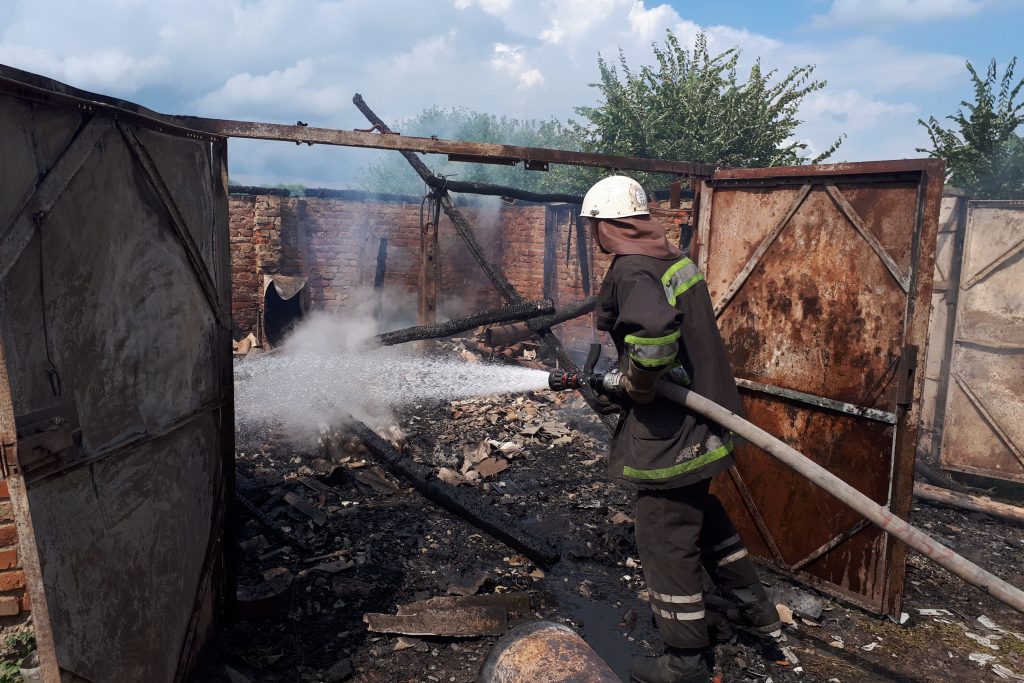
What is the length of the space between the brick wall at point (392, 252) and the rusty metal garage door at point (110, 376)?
9019 millimetres

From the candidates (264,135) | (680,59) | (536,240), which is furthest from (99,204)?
(680,59)

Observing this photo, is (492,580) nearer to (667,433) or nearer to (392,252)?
(667,433)

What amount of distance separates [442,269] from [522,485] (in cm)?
851

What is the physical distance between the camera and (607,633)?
11.9 feet

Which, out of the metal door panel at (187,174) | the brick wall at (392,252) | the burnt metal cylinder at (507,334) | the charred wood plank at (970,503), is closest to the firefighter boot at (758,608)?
the charred wood plank at (970,503)

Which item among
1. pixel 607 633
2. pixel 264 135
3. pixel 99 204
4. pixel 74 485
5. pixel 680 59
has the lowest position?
pixel 607 633

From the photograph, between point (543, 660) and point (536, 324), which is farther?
point (536, 324)

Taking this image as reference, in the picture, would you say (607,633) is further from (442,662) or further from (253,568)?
(253,568)

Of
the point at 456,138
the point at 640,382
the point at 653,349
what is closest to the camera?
the point at 653,349

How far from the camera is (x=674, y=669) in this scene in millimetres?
3100

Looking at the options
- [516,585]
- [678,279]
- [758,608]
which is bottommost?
[516,585]

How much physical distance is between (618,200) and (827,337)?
65.0 inches

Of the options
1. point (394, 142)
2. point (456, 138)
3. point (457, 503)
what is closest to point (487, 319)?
point (457, 503)

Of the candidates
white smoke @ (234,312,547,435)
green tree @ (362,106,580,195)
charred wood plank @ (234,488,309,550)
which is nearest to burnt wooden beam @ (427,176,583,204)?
white smoke @ (234,312,547,435)
